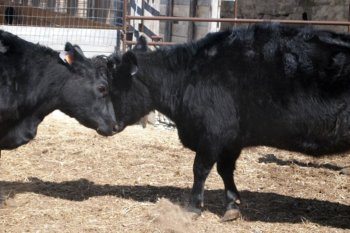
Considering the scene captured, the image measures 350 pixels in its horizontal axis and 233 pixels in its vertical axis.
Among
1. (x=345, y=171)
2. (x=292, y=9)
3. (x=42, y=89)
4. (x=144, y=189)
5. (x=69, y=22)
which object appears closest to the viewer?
(x=42, y=89)

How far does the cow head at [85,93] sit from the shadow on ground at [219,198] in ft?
2.41

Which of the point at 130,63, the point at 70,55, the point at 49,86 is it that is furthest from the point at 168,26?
the point at 49,86

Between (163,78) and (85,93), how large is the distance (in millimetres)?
823

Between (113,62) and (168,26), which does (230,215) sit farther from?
(168,26)

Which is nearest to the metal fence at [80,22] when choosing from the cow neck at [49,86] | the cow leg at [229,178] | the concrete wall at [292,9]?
the cow neck at [49,86]

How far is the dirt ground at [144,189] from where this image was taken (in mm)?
5285

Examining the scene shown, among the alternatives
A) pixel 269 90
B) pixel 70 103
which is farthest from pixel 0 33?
pixel 269 90

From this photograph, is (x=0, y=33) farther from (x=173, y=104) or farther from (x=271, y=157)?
(x=271, y=157)

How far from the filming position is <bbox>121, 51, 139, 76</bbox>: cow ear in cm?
604

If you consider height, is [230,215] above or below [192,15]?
below

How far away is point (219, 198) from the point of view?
6266 millimetres

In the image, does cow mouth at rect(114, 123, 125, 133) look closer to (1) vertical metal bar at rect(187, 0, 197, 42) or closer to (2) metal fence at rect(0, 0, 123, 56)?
(2) metal fence at rect(0, 0, 123, 56)

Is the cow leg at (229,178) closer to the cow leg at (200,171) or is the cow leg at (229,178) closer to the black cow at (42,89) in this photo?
the cow leg at (200,171)

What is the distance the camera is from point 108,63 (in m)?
6.18
